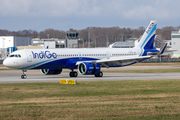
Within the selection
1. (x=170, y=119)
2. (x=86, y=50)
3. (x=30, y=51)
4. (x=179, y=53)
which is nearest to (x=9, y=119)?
(x=170, y=119)

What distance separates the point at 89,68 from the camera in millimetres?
42344

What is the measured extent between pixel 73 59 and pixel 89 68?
3583 millimetres

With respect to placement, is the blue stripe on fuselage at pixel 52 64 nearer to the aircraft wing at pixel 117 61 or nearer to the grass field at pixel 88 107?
the aircraft wing at pixel 117 61

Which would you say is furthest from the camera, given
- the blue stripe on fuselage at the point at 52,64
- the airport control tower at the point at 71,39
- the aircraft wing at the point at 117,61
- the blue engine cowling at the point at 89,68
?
the airport control tower at the point at 71,39

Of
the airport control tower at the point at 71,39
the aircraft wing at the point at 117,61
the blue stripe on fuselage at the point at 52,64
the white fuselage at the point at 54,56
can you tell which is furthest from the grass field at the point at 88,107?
the airport control tower at the point at 71,39

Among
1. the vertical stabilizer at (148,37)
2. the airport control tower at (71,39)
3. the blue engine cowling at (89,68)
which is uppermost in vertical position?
the airport control tower at (71,39)

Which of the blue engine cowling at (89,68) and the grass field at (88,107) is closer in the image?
the grass field at (88,107)

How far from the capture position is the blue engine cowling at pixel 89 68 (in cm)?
4222

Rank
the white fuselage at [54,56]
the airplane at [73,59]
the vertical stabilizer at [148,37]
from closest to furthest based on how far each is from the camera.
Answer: the white fuselage at [54,56] → the airplane at [73,59] → the vertical stabilizer at [148,37]

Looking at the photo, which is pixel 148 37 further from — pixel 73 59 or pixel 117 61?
pixel 73 59

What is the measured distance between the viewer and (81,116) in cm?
1504

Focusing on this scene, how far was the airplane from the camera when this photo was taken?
41438mm

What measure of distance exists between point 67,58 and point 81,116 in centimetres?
2947

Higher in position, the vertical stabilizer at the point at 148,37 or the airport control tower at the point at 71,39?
the airport control tower at the point at 71,39
